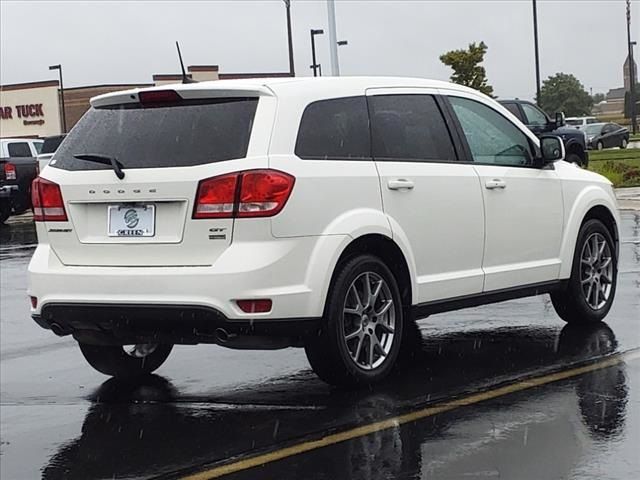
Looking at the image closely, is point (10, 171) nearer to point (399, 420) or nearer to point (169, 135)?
point (169, 135)

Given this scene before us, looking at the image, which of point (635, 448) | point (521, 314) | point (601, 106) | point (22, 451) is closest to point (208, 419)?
point (22, 451)

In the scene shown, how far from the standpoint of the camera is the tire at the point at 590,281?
26.5 feet

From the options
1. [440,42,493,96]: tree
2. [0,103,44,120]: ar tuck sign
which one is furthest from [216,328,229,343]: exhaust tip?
[0,103,44,120]: ar tuck sign

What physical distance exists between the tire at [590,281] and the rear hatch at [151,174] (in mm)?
3142

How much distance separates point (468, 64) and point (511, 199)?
3892 centimetres

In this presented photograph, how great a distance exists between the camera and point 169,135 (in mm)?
6180

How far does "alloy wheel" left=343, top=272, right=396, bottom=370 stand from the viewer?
6332mm

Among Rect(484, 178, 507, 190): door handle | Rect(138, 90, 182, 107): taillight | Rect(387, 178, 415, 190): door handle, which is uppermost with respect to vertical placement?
Rect(138, 90, 182, 107): taillight

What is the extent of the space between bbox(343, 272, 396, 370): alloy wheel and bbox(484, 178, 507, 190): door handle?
3.98 feet

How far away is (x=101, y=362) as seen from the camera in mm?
7016

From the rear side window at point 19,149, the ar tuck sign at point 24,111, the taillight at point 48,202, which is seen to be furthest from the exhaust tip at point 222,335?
the ar tuck sign at point 24,111

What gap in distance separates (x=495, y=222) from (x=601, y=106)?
456ft

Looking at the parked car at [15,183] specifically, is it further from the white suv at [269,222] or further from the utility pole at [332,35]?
the white suv at [269,222]

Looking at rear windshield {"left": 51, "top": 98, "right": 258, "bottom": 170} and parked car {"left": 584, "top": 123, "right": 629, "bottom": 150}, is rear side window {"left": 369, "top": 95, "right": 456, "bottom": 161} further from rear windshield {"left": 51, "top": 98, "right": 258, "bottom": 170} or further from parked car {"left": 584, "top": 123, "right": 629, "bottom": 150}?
parked car {"left": 584, "top": 123, "right": 629, "bottom": 150}
